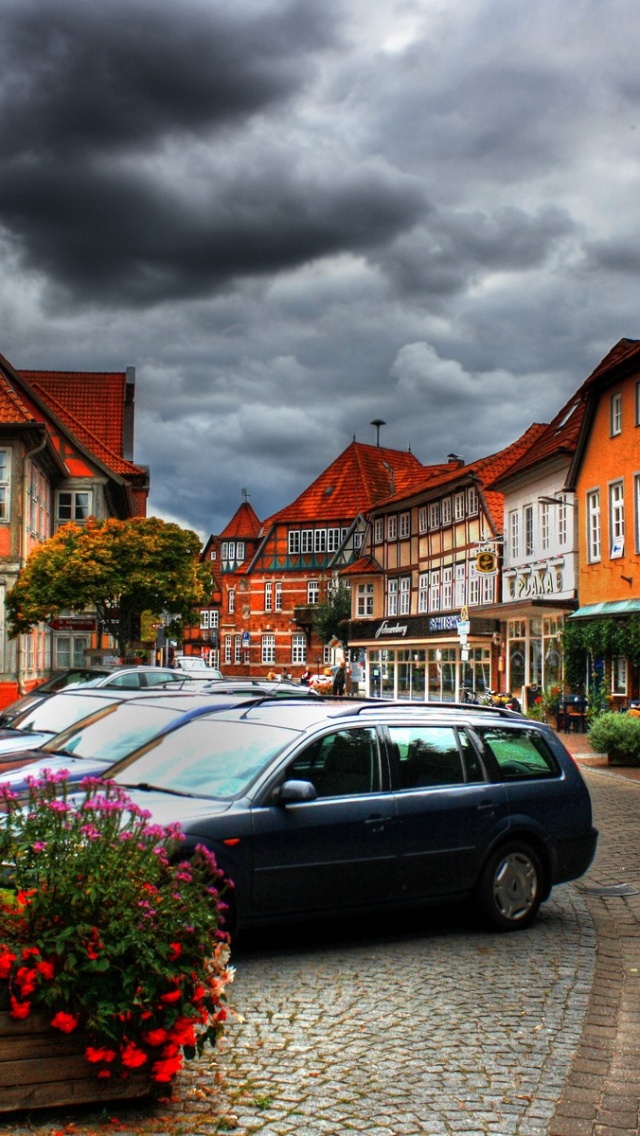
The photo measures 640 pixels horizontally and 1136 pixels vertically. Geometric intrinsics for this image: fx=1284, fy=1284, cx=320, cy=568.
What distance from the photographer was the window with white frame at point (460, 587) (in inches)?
2152

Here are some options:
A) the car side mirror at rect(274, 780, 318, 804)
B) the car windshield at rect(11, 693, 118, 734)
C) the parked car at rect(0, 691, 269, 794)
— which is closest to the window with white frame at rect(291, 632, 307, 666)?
the car windshield at rect(11, 693, 118, 734)

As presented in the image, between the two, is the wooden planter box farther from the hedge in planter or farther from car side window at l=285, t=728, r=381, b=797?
the hedge in planter

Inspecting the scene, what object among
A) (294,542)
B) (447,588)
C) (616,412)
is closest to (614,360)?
(616,412)

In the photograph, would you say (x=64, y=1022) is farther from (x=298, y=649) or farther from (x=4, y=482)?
(x=298, y=649)

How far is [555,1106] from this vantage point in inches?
208

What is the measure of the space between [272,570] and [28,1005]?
90583 millimetres

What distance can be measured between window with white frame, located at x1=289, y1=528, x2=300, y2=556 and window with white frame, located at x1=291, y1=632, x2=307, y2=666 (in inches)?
235

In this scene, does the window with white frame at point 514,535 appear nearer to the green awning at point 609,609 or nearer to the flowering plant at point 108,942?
the green awning at point 609,609

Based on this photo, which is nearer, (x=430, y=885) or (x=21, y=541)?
(x=430, y=885)

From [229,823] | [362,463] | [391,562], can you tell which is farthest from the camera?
[362,463]

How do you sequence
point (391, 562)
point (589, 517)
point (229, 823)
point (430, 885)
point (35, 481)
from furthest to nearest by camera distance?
point (391, 562) < point (35, 481) < point (589, 517) < point (430, 885) < point (229, 823)

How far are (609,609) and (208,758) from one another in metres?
27.2

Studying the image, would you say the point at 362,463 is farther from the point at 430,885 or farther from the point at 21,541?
the point at 430,885

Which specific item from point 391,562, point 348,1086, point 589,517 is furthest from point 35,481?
point 348,1086
